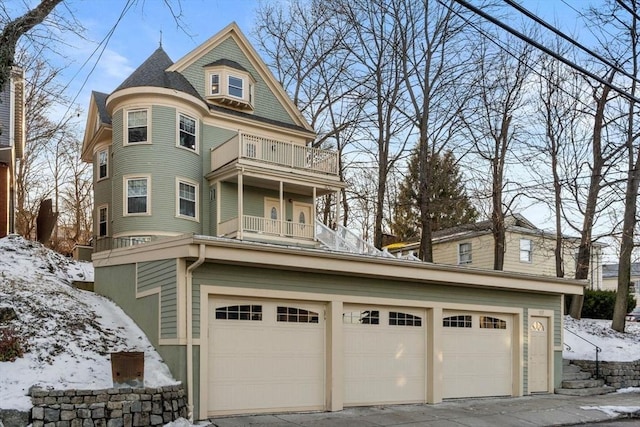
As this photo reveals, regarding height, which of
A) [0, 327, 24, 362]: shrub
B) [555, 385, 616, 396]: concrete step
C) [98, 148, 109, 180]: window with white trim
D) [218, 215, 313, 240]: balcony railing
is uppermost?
[98, 148, 109, 180]: window with white trim

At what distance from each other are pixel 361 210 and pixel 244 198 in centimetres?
1498

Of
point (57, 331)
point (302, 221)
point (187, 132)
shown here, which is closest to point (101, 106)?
point (187, 132)

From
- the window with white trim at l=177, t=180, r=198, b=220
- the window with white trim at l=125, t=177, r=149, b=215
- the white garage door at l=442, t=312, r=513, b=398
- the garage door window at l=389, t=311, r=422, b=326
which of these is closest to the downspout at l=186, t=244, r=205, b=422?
the garage door window at l=389, t=311, r=422, b=326

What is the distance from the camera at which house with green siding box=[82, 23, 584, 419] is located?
11.3m

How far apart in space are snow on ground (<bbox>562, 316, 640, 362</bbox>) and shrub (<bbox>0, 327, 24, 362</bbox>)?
49.2 ft

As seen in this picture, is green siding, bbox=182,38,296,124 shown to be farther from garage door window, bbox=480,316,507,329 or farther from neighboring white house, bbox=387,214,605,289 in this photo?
neighboring white house, bbox=387,214,605,289

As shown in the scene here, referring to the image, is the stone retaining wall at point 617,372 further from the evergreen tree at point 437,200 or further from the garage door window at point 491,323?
the evergreen tree at point 437,200

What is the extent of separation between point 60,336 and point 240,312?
3079 mm

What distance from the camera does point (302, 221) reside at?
76.6ft

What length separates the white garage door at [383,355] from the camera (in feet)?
42.7

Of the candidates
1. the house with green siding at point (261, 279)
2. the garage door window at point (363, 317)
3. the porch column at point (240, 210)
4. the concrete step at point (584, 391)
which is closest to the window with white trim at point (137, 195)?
the house with green siding at point (261, 279)

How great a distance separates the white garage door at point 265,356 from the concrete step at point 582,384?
26.6 ft

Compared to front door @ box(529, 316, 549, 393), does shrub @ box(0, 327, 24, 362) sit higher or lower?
higher

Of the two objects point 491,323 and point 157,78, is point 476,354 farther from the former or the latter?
point 157,78
